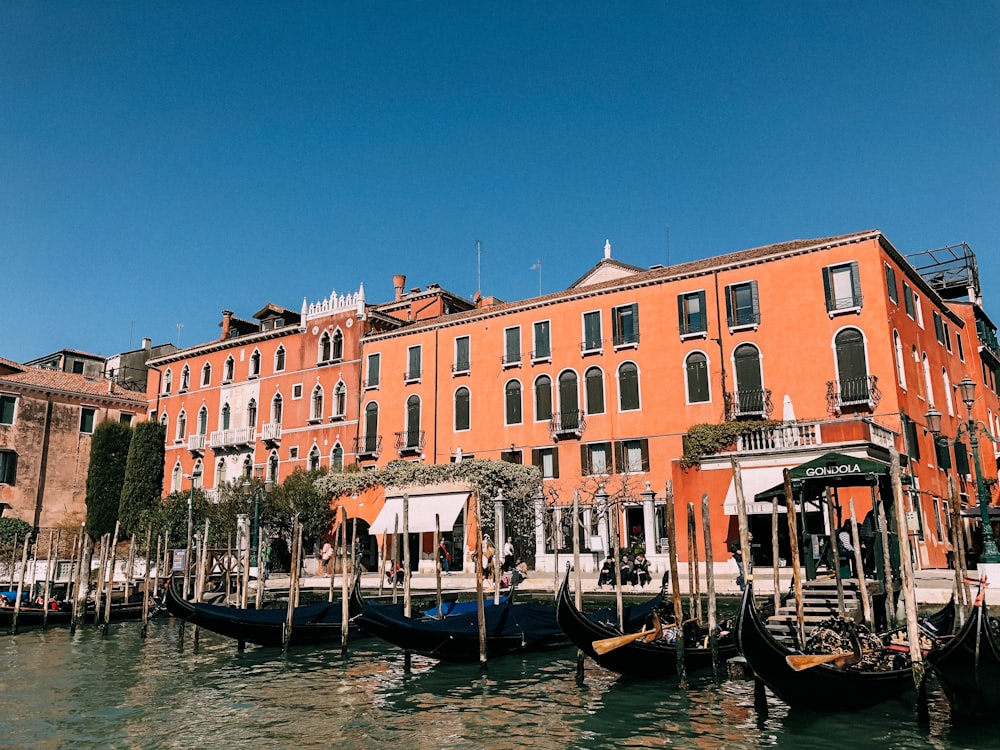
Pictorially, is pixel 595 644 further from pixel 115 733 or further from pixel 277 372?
pixel 277 372

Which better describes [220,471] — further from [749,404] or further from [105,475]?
[749,404]

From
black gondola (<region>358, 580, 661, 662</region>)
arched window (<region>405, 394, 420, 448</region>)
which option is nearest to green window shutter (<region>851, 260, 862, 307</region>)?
black gondola (<region>358, 580, 661, 662</region>)

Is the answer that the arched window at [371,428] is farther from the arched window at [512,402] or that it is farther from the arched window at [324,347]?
the arched window at [512,402]

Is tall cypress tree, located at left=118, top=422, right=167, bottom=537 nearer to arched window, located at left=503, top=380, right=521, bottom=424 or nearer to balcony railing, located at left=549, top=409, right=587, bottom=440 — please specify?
arched window, located at left=503, top=380, right=521, bottom=424

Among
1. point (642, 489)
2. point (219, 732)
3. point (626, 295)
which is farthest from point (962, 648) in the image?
point (626, 295)

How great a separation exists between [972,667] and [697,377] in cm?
1525

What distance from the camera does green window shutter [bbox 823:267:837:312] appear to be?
69.8 feet

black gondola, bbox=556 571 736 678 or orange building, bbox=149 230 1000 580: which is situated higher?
orange building, bbox=149 230 1000 580

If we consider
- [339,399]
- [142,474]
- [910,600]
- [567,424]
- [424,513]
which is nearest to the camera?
[910,600]

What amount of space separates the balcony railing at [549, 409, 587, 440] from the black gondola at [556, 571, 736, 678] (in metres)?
14.2

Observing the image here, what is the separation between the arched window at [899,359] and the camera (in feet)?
67.7

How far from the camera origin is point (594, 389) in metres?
24.9

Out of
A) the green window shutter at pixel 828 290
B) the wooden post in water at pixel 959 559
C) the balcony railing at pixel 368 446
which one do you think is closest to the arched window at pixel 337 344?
the balcony railing at pixel 368 446

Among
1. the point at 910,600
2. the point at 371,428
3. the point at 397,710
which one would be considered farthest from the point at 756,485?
the point at 371,428
